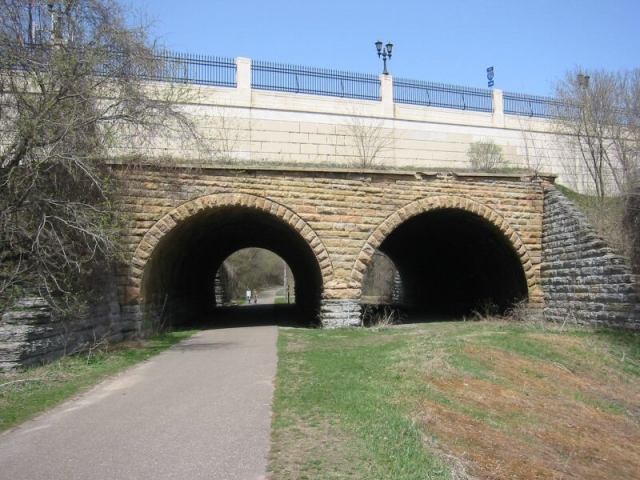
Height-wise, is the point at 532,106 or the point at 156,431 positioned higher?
the point at 532,106

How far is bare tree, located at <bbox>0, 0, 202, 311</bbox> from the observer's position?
9.38 metres

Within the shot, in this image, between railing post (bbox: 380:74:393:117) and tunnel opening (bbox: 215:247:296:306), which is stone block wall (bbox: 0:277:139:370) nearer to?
railing post (bbox: 380:74:393:117)

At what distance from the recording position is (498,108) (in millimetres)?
22359

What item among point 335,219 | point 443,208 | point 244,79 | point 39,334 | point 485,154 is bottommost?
point 39,334

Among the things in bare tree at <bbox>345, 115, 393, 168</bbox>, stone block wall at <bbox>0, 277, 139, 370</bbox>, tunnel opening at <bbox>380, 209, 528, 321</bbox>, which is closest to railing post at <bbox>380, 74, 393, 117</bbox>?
bare tree at <bbox>345, 115, 393, 168</bbox>

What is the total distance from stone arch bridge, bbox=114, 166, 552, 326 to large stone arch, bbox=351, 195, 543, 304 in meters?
0.03

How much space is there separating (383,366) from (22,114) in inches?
279

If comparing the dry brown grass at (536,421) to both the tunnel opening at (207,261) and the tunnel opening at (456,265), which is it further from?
the tunnel opening at (207,261)

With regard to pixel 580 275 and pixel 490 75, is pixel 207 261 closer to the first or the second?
pixel 580 275

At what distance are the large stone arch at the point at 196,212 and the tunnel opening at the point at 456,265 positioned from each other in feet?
13.3

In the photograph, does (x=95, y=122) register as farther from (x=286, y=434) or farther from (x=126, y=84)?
(x=286, y=434)

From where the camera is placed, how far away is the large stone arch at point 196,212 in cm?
1314

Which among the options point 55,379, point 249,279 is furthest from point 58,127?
point 249,279

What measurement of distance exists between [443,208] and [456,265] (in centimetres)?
557
